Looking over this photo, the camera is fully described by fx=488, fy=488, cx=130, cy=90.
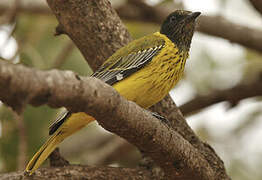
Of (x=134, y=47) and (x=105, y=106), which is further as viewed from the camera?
(x=134, y=47)

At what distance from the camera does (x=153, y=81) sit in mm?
3369

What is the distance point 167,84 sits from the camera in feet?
11.3

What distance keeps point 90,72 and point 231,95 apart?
1.90 metres

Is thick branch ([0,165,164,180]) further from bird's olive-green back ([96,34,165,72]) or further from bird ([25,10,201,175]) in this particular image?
bird's olive-green back ([96,34,165,72])

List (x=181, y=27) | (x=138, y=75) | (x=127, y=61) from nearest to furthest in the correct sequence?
(x=138, y=75), (x=127, y=61), (x=181, y=27)

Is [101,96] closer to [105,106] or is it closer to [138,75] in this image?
[105,106]

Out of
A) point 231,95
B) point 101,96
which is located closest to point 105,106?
point 101,96

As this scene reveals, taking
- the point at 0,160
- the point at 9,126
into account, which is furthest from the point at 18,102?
the point at 0,160

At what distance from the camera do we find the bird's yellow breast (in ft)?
10.9

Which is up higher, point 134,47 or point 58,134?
point 134,47

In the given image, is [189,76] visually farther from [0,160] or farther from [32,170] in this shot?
[32,170]

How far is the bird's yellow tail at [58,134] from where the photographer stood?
316 centimetres

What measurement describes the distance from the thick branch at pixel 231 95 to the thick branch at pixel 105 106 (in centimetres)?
210

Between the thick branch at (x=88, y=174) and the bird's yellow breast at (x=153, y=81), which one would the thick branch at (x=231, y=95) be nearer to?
the bird's yellow breast at (x=153, y=81)
